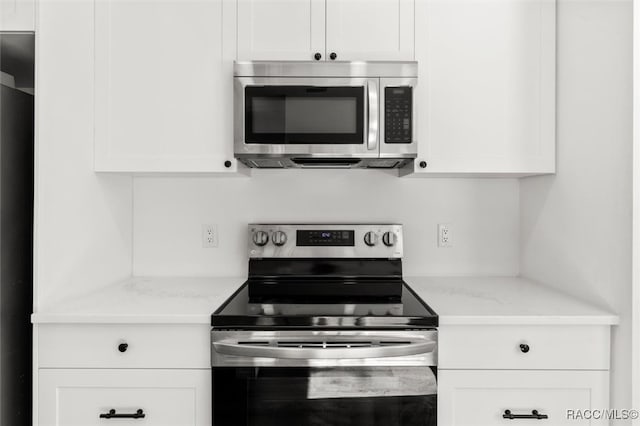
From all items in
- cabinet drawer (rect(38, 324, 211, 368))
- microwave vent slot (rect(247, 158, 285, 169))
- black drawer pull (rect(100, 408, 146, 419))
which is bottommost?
Result: black drawer pull (rect(100, 408, 146, 419))

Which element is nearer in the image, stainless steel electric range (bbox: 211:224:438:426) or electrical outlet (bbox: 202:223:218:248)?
stainless steel electric range (bbox: 211:224:438:426)

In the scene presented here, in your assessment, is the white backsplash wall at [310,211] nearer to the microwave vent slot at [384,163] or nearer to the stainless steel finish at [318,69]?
the microwave vent slot at [384,163]

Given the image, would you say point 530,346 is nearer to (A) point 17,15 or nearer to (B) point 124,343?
(B) point 124,343

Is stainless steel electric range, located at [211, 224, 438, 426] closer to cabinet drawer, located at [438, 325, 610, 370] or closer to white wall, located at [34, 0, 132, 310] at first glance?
cabinet drawer, located at [438, 325, 610, 370]

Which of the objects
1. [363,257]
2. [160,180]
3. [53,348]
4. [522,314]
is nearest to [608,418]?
[522,314]

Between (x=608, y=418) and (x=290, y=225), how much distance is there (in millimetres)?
1337

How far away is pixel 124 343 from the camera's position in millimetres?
1522

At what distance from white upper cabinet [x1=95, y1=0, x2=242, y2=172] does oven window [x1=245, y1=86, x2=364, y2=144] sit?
114mm

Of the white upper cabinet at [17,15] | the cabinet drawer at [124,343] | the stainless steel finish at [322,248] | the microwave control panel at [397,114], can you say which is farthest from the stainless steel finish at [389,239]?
the white upper cabinet at [17,15]

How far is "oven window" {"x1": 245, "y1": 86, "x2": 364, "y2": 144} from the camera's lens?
1.78 meters

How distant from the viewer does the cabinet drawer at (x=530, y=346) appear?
1526 mm

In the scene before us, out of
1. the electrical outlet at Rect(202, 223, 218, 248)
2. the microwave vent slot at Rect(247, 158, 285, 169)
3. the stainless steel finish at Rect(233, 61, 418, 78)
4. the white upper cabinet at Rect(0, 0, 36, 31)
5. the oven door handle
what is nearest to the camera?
the oven door handle

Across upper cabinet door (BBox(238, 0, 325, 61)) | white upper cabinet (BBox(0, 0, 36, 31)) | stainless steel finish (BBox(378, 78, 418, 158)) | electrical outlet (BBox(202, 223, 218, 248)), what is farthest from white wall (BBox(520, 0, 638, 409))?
white upper cabinet (BBox(0, 0, 36, 31))

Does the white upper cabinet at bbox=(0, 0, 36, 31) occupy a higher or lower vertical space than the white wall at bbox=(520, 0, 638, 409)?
higher
